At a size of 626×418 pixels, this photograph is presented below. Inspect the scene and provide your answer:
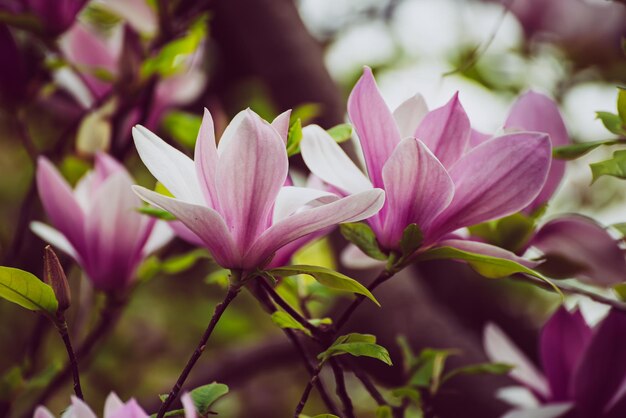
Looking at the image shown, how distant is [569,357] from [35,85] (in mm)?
573

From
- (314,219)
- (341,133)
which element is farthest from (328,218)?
(341,133)

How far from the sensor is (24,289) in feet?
1.25

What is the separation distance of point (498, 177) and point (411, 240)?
0.20ft

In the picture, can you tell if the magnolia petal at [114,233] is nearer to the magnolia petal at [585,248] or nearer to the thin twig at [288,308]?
the thin twig at [288,308]

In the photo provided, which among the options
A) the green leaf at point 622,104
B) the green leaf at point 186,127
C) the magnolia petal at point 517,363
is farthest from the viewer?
the green leaf at point 186,127

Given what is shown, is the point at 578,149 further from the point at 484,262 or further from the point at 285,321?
the point at 285,321

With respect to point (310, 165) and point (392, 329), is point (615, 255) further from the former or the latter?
point (392, 329)

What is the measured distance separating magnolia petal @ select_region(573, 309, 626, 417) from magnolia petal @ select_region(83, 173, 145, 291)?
1.16 feet

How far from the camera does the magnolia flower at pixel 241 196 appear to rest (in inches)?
14.1

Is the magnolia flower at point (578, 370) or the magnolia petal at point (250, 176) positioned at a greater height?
the magnolia petal at point (250, 176)

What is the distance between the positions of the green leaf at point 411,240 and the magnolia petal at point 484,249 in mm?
27

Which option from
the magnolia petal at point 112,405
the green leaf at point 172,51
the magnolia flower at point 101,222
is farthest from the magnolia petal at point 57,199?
the magnolia petal at point 112,405

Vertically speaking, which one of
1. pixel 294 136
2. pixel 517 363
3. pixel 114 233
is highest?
pixel 294 136

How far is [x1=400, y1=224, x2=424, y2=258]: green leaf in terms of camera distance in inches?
15.4
